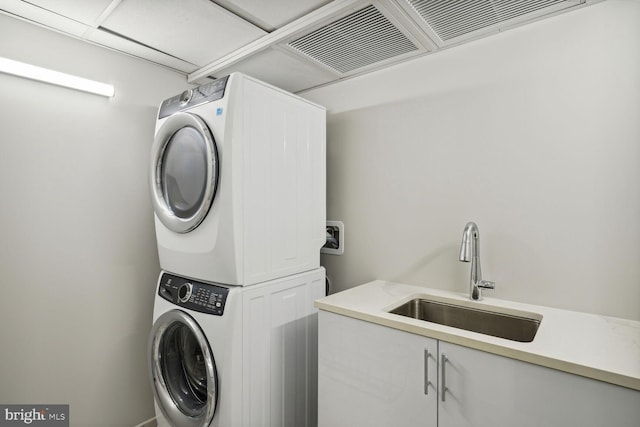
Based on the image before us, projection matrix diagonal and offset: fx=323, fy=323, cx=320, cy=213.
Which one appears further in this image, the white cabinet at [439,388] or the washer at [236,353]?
the washer at [236,353]

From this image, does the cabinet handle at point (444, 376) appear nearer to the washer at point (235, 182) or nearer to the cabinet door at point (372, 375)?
the cabinet door at point (372, 375)

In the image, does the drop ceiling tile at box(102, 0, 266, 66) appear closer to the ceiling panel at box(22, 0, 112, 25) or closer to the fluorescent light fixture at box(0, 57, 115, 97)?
the ceiling panel at box(22, 0, 112, 25)


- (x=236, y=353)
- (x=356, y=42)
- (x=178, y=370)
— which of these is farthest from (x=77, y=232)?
(x=356, y=42)

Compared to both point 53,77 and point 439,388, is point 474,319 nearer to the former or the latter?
point 439,388

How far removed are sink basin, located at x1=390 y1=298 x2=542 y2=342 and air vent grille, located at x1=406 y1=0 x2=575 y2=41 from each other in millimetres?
1427

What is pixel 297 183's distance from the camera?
6.30 ft

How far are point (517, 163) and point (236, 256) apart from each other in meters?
1.48

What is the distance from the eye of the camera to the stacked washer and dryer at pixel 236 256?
1537 mm

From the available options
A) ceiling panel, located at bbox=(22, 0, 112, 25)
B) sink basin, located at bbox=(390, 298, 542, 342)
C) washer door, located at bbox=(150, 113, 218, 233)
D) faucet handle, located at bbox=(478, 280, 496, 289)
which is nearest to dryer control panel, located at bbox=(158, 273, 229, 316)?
washer door, located at bbox=(150, 113, 218, 233)

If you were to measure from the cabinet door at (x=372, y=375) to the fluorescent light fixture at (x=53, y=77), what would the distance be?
180cm

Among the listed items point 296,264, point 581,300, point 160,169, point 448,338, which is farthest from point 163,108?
point 581,300

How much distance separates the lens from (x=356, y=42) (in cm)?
180

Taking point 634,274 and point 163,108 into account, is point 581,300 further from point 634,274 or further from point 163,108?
point 163,108

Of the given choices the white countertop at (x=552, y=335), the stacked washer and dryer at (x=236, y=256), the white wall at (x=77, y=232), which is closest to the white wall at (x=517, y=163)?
the white countertop at (x=552, y=335)
